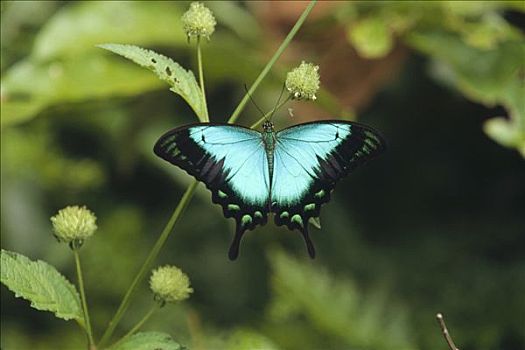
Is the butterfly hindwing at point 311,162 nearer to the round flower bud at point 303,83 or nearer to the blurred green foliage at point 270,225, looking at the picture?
the round flower bud at point 303,83

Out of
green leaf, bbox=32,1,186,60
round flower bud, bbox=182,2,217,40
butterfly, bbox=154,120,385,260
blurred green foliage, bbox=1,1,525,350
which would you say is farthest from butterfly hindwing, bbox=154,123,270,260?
green leaf, bbox=32,1,186,60

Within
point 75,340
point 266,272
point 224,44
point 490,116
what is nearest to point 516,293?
point 490,116

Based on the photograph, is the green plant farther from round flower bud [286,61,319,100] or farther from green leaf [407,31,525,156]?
green leaf [407,31,525,156]

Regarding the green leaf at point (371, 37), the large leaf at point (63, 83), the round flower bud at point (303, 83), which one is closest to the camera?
the round flower bud at point (303, 83)

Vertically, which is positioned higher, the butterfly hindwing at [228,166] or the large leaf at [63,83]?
the butterfly hindwing at [228,166]

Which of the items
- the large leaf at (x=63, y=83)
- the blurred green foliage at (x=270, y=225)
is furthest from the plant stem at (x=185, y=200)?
the large leaf at (x=63, y=83)

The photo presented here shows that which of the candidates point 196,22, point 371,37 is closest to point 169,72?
point 196,22

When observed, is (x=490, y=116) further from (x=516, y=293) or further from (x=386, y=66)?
(x=516, y=293)
